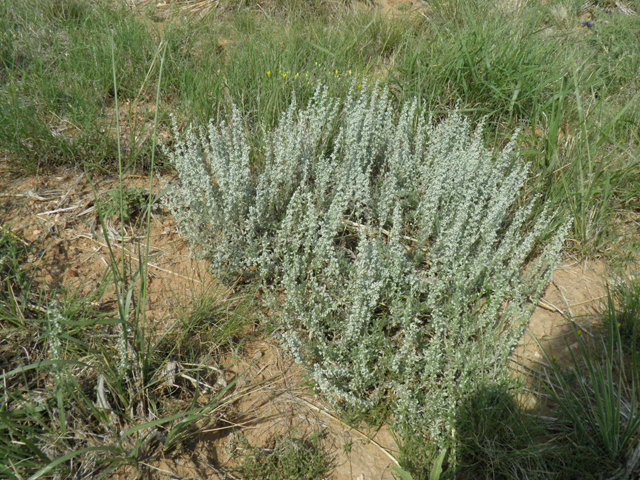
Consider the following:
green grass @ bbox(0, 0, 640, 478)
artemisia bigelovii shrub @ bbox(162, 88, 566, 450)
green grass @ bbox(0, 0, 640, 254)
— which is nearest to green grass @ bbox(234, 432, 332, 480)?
green grass @ bbox(0, 0, 640, 478)

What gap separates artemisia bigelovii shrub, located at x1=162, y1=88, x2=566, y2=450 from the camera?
2.25m

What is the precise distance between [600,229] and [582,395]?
117cm

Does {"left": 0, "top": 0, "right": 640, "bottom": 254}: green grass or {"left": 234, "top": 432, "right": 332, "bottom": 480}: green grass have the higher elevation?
{"left": 0, "top": 0, "right": 640, "bottom": 254}: green grass

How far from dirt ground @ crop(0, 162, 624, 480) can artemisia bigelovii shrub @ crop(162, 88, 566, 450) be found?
136 millimetres

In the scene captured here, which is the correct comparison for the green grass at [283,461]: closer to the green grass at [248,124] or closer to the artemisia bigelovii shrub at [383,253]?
the green grass at [248,124]

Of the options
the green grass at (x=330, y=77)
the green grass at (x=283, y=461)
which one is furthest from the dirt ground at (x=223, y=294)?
the green grass at (x=330, y=77)

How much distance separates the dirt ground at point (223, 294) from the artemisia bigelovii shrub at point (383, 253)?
0.45ft

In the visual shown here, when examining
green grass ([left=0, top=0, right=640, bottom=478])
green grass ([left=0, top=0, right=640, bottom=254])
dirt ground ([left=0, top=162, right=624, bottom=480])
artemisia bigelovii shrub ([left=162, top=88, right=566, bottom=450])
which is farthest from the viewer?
green grass ([left=0, top=0, right=640, bottom=254])

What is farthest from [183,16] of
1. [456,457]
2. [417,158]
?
[456,457]

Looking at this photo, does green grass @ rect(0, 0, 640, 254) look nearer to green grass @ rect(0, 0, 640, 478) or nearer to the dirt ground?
green grass @ rect(0, 0, 640, 478)

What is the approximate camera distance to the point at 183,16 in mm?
4598

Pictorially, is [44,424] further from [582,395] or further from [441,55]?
[441,55]

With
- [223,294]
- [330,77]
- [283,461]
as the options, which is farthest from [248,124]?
[283,461]

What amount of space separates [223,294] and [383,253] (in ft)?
2.90
